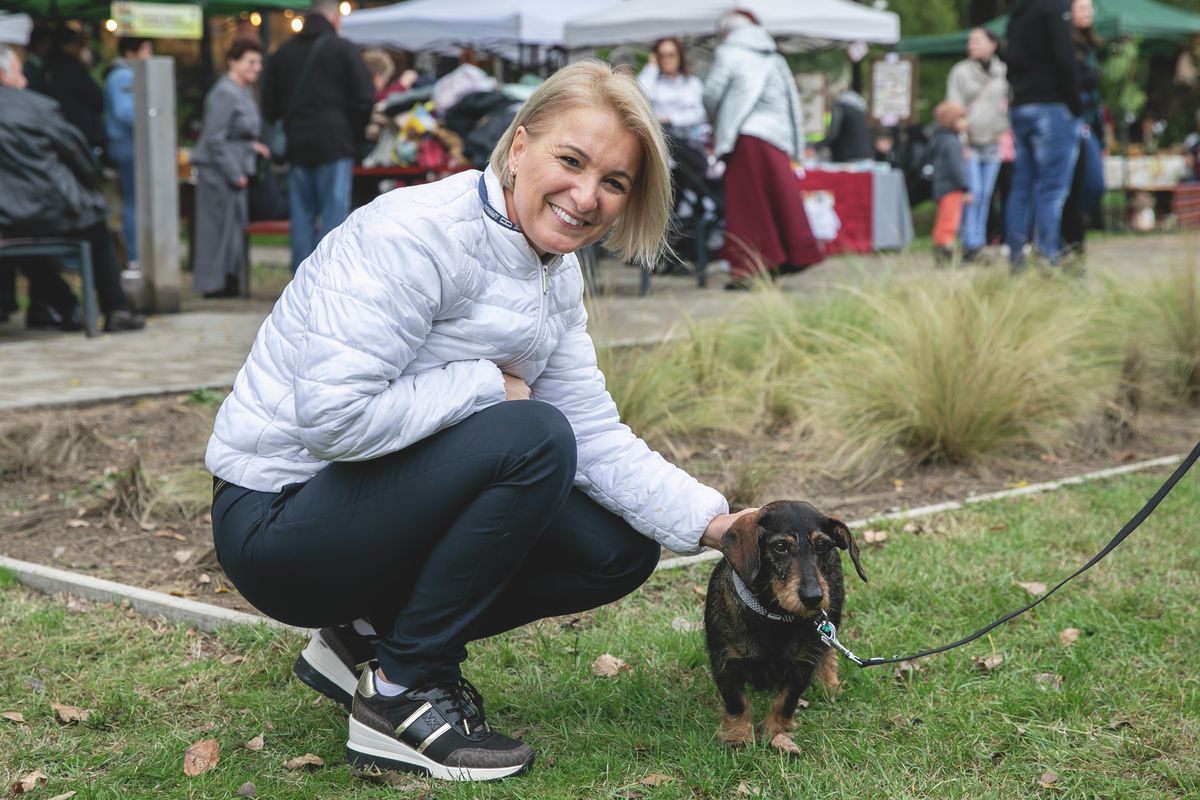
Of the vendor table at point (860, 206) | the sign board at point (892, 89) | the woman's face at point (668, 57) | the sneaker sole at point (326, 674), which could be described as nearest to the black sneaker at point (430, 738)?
the sneaker sole at point (326, 674)

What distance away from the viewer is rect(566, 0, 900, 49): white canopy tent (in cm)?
1399

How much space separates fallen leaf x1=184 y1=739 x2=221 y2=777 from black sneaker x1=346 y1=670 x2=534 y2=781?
1.05 ft

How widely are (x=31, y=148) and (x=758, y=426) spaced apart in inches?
179

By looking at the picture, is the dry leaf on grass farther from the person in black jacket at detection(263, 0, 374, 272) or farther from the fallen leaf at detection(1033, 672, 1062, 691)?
the person in black jacket at detection(263, 0, 374, 272)

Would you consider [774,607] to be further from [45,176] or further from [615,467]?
[45,176]

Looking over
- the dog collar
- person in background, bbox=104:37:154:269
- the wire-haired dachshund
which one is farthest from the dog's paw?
person in background, bbox=104:37:154:269

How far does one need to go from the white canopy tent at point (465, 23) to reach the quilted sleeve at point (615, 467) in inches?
515

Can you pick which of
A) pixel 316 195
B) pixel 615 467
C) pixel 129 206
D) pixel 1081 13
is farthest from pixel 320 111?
pixel 615 467

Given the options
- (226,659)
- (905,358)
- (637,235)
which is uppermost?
(637,235)

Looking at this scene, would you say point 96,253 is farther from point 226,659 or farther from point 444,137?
point 226,659

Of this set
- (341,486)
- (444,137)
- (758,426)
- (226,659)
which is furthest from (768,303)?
(444,137)

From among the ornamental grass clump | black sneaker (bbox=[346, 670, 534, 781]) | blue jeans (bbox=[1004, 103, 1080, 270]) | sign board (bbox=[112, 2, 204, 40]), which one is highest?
sign board (bbox=[112, 2, 204, 40])

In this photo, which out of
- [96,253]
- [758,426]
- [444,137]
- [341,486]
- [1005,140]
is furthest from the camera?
[1005,140]

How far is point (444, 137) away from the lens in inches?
437
